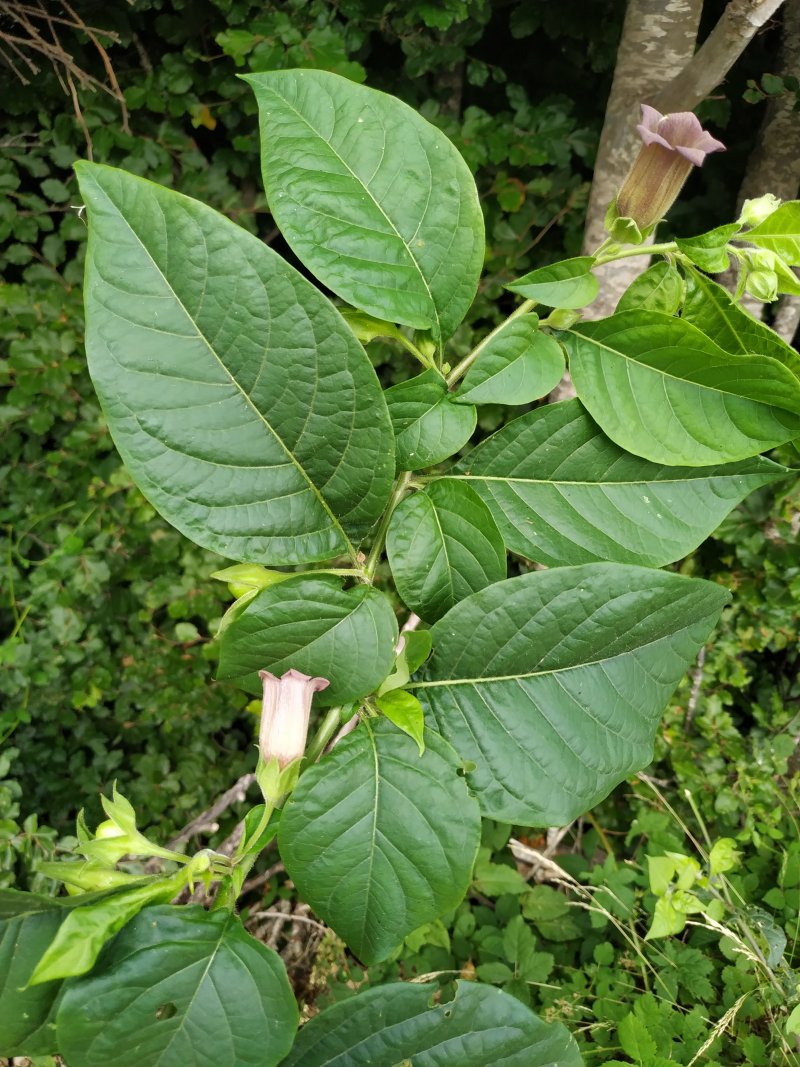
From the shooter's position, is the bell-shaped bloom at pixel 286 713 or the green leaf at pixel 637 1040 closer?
the bell-shaped bloom at pixel 286 713

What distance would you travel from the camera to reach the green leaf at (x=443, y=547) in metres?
0.51

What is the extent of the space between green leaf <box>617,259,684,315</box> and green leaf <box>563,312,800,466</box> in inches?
1.1

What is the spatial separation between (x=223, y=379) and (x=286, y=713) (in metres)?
0.22

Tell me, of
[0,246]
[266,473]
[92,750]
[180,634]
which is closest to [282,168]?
[266,473]

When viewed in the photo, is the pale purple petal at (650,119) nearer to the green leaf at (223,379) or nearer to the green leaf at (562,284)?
the green leaf at (562,284)

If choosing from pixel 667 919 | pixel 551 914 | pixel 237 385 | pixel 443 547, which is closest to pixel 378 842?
pixel 443 547

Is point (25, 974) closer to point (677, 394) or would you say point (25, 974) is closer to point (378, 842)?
point (378, 842)

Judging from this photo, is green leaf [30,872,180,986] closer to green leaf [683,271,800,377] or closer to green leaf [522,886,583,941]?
green leaf [683,271,800,377]

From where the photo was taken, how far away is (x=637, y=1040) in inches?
36.2

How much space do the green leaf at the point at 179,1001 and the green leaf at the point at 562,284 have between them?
46 cm

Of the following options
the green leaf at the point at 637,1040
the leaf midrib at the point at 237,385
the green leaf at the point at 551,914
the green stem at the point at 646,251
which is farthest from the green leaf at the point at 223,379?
the green leaf at the point at 551,914

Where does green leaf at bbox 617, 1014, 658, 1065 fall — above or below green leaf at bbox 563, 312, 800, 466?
below

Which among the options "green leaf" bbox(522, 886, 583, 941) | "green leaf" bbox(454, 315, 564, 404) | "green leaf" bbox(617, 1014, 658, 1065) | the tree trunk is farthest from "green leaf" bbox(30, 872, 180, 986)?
the tree trunk

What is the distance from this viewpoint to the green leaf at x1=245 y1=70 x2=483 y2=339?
0.49 metres
